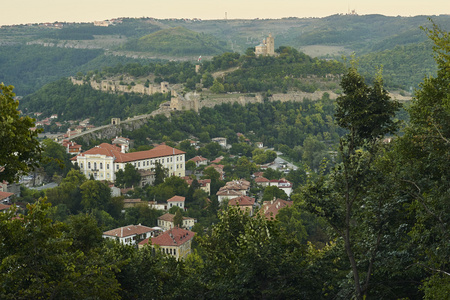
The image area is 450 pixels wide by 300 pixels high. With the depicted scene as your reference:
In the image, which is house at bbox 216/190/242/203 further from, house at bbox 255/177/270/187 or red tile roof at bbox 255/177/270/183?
red tile roof at bbox 255/177/270/183

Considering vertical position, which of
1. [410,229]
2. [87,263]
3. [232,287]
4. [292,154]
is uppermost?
[410,229]

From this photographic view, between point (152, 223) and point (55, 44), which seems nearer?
point (152, 223)

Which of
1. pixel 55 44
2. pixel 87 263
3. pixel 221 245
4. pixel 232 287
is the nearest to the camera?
pixel 87 263

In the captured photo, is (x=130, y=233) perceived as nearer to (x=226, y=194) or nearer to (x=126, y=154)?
(x=226, y=194)

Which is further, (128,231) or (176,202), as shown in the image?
(176,202)

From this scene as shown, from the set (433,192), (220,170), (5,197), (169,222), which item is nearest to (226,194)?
(169,222)

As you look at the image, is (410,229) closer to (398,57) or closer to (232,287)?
(232,287)

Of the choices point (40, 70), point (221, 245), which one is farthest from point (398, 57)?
point (221, 245)
